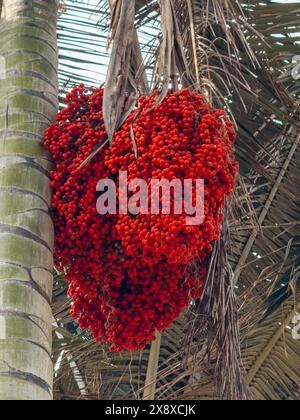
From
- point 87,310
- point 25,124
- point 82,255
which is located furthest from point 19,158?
point 87,310

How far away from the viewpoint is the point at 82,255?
418 centimetres

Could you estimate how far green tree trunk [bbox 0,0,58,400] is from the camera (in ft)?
12.0

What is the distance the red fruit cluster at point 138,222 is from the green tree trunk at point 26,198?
0.11 m

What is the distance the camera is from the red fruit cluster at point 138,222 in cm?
392

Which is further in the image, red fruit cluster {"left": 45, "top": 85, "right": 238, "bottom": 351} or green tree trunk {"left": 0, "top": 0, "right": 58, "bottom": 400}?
red fruit cluster {"left": 45, "top": 85, "right": 238, "bottom": 351}

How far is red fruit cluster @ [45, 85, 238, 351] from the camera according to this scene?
3920 millimetres

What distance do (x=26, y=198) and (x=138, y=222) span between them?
548 mm

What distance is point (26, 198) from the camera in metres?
4.07

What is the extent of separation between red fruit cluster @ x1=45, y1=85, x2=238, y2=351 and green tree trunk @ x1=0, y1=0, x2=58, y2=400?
108 mm

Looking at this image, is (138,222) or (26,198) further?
(26,198)

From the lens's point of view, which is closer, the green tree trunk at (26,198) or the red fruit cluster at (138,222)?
the green tree trunk at (26,198)

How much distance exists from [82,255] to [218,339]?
783 millimetres
